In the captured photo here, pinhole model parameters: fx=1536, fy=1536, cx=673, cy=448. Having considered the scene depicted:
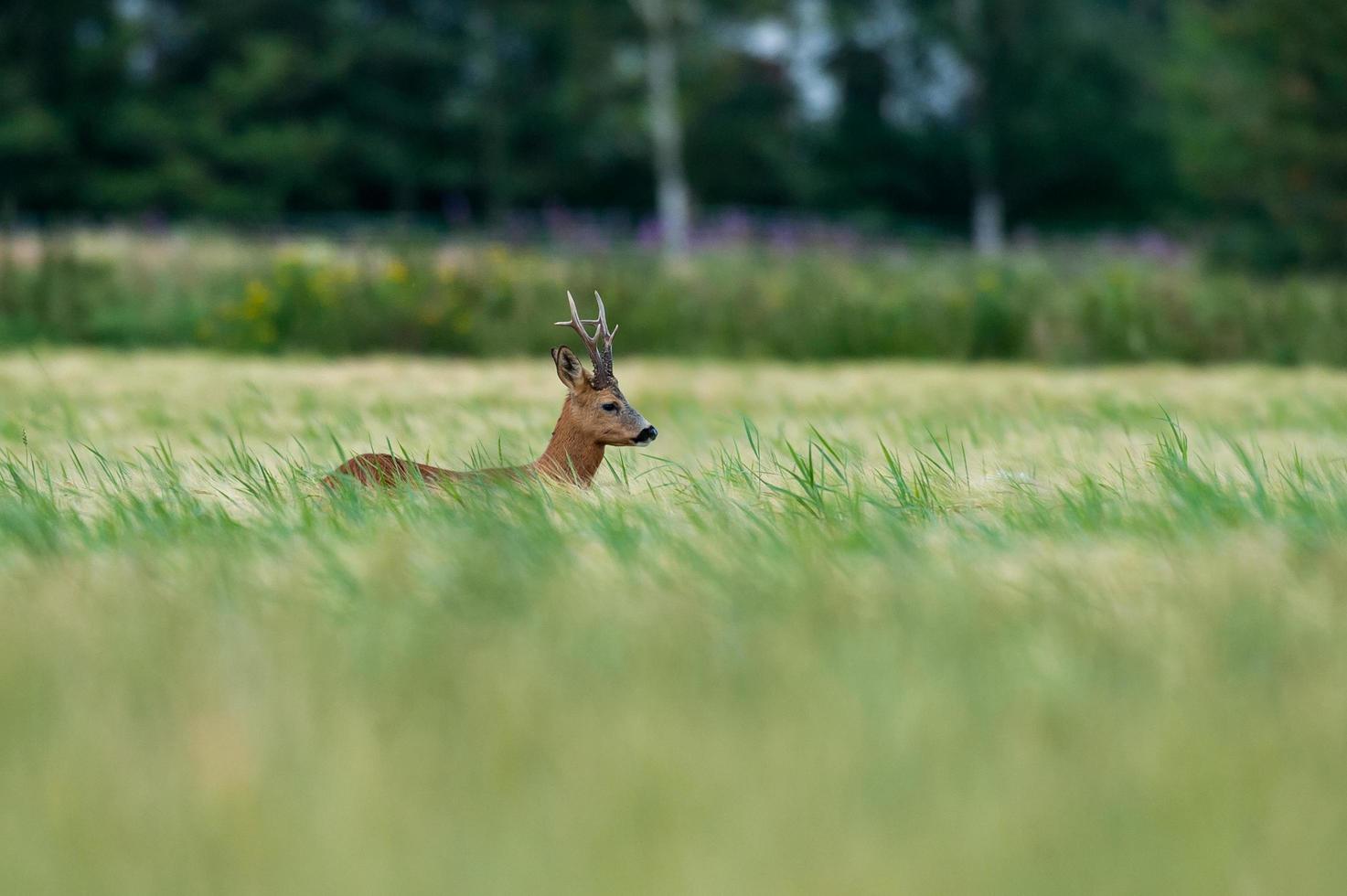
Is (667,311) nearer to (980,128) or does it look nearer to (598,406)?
(598,406)

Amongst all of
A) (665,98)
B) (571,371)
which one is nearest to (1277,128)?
(665,98)

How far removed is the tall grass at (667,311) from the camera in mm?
10492

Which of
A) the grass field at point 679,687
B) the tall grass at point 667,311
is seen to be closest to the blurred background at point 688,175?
the tall grass at point 667,311

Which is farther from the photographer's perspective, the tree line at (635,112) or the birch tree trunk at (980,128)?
the birch tree trunk at (980,128)

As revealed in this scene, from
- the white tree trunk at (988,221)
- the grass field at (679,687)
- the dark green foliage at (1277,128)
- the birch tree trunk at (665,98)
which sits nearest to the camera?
the grass field at (679,687)

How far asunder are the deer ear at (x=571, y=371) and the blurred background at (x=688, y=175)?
20.4ft

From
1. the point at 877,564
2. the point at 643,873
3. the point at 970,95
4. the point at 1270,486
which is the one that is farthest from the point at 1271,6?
the point at 643,873

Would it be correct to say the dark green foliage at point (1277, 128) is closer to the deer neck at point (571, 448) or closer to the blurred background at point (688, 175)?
the blurred background at point (688, 175)

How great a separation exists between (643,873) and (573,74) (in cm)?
2804

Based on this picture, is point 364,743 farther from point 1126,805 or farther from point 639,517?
point 639,517

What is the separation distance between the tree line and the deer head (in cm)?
1805

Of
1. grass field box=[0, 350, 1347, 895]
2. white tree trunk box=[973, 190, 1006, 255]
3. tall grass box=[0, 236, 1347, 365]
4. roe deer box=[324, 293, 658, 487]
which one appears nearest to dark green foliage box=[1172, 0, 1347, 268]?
tall grass box=[0, 236, 1347, 365]

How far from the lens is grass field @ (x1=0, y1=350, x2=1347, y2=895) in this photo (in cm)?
171

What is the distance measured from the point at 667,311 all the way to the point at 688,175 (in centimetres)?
2121
